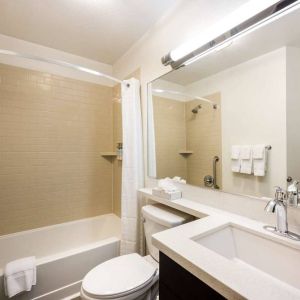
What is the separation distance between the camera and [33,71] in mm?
2055

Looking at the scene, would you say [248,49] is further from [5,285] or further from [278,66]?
[5,285]

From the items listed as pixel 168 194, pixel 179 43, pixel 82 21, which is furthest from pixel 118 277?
pixel 82 21

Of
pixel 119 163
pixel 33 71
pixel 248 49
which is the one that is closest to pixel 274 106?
pixel 248 49

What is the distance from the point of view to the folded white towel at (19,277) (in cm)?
130

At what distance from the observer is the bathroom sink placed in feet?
2.50

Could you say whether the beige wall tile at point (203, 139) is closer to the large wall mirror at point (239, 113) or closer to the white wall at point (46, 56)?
the large wall mirror at point (239, 113)

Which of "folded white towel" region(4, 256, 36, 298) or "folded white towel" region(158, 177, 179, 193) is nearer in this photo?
"folded white towel" region(4, 256, 36, 298)

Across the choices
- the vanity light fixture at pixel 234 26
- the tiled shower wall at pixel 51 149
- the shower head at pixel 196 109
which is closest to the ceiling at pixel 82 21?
the tiled shower wall at pixel 51 149

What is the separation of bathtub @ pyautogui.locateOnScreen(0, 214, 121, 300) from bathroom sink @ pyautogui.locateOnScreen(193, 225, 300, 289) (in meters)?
1.20

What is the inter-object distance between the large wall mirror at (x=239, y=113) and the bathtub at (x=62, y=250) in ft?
3.13

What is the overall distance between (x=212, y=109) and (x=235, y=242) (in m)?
0.83

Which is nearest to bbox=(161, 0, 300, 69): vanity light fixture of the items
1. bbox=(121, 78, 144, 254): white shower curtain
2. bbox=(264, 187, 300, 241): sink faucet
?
bbox=(121, 78, 144, 254): white shower curtain

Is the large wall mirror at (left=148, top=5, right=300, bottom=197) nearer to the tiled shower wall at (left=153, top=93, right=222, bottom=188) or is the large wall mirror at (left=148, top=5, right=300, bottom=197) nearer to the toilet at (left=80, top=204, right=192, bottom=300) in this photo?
the tiled shower wall at (left=153, top=93, right=222, bottom=188)

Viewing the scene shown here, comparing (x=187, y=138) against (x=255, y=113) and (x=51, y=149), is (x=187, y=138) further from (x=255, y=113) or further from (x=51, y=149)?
(x=51, y=149)
